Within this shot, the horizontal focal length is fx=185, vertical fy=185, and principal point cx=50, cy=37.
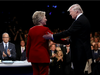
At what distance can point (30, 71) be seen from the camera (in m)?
3.76

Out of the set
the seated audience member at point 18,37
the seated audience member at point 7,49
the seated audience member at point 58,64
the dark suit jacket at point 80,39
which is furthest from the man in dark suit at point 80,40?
the seated audience member at point 18,37

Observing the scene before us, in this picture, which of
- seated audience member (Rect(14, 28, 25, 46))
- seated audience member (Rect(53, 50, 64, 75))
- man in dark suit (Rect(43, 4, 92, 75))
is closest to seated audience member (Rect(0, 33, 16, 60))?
seated audience member (Rect(53, 50, 64, 75))

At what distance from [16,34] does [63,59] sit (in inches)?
114

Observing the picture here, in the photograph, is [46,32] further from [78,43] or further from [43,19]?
[78,43]

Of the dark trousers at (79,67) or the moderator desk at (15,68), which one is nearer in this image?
the dark trousers at (79,67)

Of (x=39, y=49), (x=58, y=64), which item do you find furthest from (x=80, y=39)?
(x=58, y=64)

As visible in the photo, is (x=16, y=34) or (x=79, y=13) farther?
(x=16, y=34)

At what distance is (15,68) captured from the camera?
145 inches

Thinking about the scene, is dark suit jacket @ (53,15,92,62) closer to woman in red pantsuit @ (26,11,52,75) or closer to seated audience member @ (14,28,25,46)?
woman in red pantsuit @ (26,11,52,75)

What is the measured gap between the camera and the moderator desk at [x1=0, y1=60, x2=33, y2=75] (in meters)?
3.63

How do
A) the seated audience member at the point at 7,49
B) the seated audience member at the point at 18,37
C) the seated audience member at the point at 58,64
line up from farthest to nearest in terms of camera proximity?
1. the seated audience member at the point at 18,37
2. the seated audience member at the point at 58,64
3. the seated audience member at the point at 7,49

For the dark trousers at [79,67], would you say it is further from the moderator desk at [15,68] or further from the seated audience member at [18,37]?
the seated audience member at [18,37]

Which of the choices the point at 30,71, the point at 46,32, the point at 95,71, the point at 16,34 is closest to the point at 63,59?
the point at 95,71

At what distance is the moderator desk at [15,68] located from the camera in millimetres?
3629
